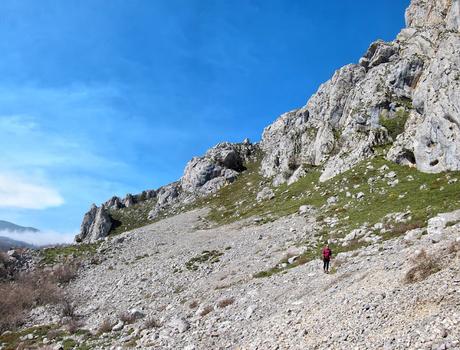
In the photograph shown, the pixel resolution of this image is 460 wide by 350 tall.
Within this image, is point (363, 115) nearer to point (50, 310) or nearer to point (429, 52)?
point (429, 52)

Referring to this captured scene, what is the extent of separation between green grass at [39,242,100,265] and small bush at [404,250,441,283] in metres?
52.6

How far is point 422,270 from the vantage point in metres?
19.3

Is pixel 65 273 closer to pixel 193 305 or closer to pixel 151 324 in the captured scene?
pixel 193 305

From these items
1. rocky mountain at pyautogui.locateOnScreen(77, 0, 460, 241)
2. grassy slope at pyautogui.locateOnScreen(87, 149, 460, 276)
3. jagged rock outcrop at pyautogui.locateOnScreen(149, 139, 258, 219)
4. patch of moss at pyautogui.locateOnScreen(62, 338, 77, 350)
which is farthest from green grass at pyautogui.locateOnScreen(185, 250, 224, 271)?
jagged rock outcrop at pyautogui.locateOnScreen(149, 139, 258, 219)

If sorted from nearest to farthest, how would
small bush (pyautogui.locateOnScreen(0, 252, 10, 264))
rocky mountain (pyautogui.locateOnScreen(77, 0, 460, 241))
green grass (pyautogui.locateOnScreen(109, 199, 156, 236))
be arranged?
rocky mountain (pyautogui.locateOnScreen(77, 0, 460, 241)) < small bush (pyautogui.locateOnScreen(0, 252, 10, 264)) < green grass (pyautogui.locateOnScreen(109, 199, 156, 236))

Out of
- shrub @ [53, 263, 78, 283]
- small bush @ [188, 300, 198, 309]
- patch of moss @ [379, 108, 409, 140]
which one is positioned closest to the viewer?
small bush @ [188, 300, 198, 309]

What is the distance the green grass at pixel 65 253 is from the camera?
62.1 meters

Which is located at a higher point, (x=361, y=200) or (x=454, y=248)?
(x=361, y=200)

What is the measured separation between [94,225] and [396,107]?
93253mm

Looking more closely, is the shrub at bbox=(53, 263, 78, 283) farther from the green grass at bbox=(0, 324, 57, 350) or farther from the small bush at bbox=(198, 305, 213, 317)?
the small bush at bbox=(198, 305, 213, 317)

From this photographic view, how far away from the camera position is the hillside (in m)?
18.2

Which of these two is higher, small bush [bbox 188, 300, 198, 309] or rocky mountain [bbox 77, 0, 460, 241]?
rocky mountain [bbox 77, 0, 460, 241]

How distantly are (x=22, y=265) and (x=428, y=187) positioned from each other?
5693 centimetres

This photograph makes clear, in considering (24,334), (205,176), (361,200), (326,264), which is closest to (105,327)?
(24,334)
